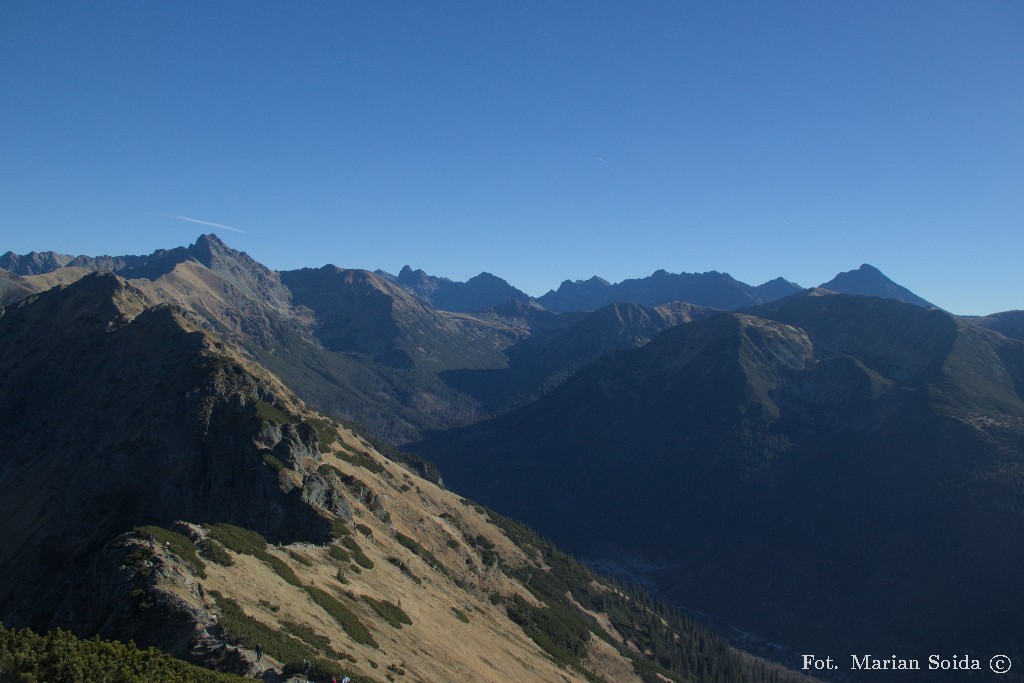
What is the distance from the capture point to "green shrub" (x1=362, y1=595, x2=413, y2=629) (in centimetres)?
7925

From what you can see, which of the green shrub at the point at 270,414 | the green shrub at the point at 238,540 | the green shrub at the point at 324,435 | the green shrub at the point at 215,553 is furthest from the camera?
the green shrub at the point at 324,435

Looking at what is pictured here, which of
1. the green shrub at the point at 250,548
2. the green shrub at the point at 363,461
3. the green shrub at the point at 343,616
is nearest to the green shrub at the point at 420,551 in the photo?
the green shrub at the point at 363,461

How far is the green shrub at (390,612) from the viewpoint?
79250 mm

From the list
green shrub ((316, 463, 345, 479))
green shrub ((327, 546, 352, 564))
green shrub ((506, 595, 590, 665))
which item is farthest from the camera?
green shrub ((506, 595, 590, 665))

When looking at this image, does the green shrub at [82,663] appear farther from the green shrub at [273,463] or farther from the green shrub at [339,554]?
the green shrub at [273,463]

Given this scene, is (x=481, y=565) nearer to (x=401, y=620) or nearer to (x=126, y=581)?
(x=401, y=620)

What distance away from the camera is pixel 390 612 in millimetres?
82125

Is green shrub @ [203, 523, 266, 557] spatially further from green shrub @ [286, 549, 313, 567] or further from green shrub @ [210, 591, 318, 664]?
green shrub @ [210, 591, 318, 664]

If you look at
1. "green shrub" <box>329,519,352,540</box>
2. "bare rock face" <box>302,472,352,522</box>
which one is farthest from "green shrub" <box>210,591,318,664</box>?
"bare rock face" <box>302,472,352,522</box>

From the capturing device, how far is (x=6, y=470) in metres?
142

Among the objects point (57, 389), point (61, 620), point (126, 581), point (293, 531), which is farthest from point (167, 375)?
point (126, 581)

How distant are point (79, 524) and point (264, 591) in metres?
69.5

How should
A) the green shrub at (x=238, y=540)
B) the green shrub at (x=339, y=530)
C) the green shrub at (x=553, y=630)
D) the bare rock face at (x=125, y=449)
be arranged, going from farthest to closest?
the green shrub at (x=553, y=630) → the bare rock face at (x=125, y=449) → the green shrub at (x=339, y=530) → the green shrub at (x=238, y=540)

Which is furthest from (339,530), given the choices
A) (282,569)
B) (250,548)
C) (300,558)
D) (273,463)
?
(250,548)
